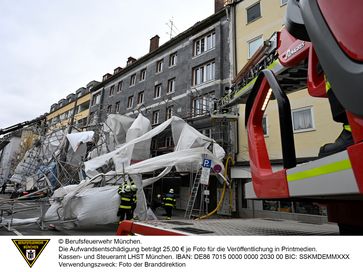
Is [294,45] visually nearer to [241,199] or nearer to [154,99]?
[241,199]

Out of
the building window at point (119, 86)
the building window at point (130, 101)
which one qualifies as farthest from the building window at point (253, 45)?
the building window at point (119, 86)

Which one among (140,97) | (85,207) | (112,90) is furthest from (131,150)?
(112,90)

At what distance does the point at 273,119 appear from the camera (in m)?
13.4

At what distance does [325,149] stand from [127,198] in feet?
27.6

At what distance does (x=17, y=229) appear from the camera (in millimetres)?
8891

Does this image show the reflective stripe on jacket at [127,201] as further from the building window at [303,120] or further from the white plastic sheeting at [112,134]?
the building window at [303,120]

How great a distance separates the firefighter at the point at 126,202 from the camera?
938 centimetres

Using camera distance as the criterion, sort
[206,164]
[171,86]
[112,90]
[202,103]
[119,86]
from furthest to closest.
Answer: [112,90] → [119,86] → [171,86] → [202,103] → [206,164]

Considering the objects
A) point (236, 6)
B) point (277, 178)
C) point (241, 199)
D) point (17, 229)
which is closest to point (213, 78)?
point (236, 6)

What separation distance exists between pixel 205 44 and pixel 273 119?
8.90 metres

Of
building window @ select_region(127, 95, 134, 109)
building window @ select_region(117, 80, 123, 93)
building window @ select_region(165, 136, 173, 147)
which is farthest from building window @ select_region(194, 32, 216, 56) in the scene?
building window @ select_region(117, 80, 123, 93)

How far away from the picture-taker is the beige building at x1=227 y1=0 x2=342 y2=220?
11812 mm
